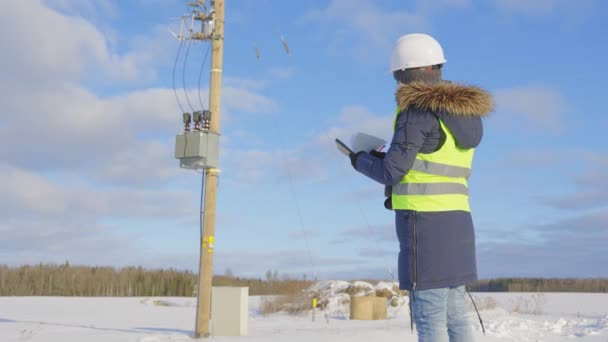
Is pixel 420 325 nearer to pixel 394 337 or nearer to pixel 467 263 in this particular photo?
pixel 467 263

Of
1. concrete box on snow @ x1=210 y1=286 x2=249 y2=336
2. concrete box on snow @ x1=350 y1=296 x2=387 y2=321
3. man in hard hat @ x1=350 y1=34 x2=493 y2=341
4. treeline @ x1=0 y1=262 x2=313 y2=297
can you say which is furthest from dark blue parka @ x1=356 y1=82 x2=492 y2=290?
treeline @ x1=0 y1=262 x2=313 y2=297

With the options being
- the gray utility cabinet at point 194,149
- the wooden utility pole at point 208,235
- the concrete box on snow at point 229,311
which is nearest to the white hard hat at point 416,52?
the gray utility cabinet at point 194,149

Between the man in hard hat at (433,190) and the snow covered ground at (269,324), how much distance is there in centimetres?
513

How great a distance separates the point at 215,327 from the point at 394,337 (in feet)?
9.79

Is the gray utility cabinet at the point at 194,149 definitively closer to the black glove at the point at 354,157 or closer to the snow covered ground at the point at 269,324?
the snow covered ground at the point at 269,324

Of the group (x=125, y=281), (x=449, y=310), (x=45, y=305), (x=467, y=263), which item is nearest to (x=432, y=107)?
(x=467, y=263)

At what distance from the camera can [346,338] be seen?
26.9 ft

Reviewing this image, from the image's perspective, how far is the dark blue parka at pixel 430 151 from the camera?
3.13 meters

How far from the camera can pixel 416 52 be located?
11.1ft

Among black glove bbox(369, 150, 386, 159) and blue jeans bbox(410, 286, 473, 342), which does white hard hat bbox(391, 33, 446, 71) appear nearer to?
black glove bbox(369, 150, 386, 159)

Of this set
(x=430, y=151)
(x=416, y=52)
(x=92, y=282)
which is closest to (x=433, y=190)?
(x=430, y=151)

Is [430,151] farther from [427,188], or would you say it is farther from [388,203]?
[388,203]

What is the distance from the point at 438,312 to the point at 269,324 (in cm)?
990

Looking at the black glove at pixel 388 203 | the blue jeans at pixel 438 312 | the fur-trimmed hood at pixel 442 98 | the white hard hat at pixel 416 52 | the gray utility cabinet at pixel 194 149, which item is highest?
the gray utility cabinet at pixel 194 149
